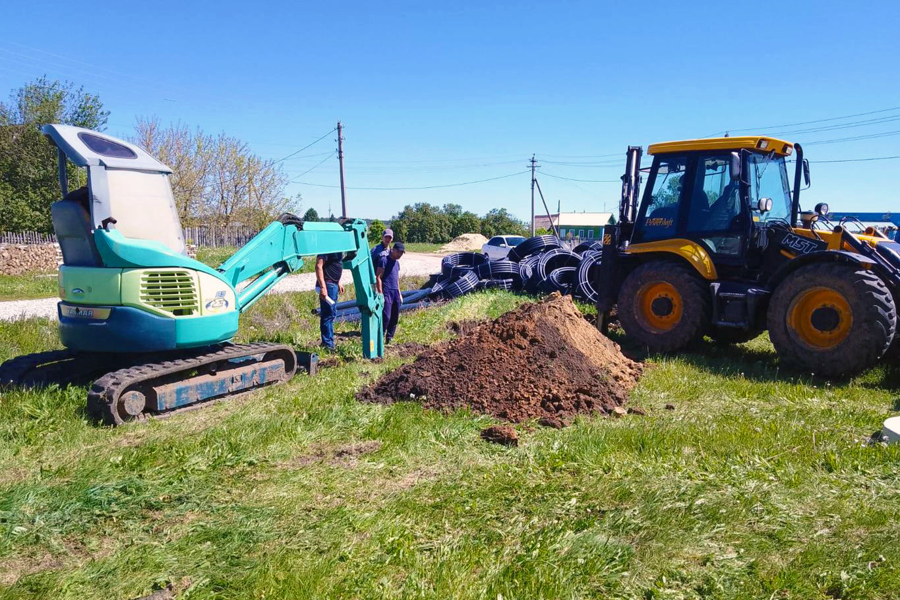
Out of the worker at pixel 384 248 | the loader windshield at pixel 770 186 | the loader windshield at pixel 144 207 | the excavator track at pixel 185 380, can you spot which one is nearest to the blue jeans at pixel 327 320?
the worker at pixel 384 248

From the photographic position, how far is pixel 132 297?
5434 mm

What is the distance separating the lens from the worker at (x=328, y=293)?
8.40m

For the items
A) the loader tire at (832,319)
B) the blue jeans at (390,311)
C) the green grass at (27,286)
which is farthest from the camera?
the green grass at (27,286)

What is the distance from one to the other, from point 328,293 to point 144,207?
3.33m

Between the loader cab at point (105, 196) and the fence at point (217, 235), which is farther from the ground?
the fence at point (217, 235)

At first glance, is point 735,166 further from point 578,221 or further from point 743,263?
point 578,221

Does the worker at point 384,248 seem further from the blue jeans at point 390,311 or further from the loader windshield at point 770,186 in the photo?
the loader windshield at point 770,186

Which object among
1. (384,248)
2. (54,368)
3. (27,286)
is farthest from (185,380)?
(27,286)

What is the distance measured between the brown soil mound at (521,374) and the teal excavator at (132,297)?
165 centimetres

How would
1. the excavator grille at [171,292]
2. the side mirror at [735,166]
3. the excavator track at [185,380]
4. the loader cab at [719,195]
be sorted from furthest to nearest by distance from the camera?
the loader cab at [719,195] → the side mirror at [735,166] → the excavator grille at [171,292] → the excavator track at [185,380]

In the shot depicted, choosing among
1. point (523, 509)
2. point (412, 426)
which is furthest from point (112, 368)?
point (523, 509)

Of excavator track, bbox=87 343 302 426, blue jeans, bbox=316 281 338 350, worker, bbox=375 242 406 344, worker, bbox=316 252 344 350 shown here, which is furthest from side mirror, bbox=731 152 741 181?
excavator track, bbox=87 343 302 426

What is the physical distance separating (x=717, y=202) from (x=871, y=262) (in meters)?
2.11

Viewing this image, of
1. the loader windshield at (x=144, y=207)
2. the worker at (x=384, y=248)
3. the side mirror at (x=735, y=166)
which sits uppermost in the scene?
the side mirror at (x=735, y=166)
